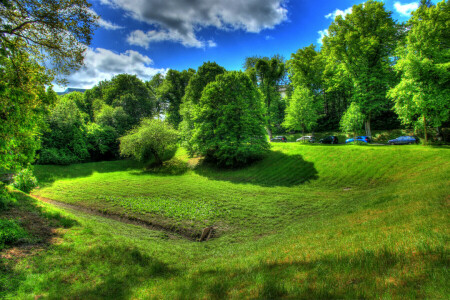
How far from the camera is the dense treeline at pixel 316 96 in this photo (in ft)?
78.9

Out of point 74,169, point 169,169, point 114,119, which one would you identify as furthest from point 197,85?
point 74,169

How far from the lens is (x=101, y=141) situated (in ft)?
155

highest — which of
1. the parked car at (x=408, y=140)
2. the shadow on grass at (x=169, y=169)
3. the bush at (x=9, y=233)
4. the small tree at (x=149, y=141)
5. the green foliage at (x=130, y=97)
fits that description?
the green foliage at (x=130, y=97)

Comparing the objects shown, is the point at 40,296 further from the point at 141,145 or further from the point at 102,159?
the point at 102,159

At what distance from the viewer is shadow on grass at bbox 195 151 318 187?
24219mm

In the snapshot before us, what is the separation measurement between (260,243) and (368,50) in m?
40.7

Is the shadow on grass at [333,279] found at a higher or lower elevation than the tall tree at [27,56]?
lower

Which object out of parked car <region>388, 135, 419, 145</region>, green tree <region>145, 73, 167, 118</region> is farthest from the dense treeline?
green tree <region>145, 73, 167, 118</region>

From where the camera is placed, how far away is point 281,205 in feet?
53.7

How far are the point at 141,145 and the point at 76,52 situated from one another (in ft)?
92.1

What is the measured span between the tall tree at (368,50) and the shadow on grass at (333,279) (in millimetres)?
39076

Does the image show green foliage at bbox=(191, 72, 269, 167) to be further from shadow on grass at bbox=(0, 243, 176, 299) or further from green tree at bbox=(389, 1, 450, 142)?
shadow on grass at bbox=(0, 243, 176, 299)

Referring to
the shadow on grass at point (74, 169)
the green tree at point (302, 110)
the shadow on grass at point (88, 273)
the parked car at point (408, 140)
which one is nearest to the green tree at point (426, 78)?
the parked car at point (408, 140)

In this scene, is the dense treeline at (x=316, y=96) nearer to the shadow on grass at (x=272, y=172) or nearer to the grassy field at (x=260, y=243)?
the shadow on grass at (x=272, y=172)
